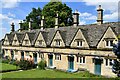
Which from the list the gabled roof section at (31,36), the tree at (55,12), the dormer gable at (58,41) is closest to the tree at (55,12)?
the tree at (55,12)

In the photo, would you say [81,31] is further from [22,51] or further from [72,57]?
[22,51]

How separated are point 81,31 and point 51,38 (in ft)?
29.5

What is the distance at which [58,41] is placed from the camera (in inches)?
1567

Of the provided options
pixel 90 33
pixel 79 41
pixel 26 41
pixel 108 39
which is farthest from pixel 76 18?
pixel 26 41

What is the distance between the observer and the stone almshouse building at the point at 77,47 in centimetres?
3166

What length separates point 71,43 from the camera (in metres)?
37.0

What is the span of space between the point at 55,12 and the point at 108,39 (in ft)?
119

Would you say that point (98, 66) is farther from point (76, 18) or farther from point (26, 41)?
point (26, 41)

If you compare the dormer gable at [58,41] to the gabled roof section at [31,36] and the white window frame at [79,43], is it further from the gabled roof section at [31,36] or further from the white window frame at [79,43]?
the gabled roof section at [31,36]

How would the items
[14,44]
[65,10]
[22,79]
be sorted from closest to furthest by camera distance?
1. [22,79]
2. [14,44]
3. [65,10]

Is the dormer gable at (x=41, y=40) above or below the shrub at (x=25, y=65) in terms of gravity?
above

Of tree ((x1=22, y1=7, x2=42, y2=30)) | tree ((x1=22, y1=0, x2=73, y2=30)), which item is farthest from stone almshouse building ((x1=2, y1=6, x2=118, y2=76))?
tree ((x1=22, y1=7, x2=42, y2=30))

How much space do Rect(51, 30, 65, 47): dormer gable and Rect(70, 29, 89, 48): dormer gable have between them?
8.19 ft

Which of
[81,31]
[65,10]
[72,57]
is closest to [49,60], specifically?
[72,57]
